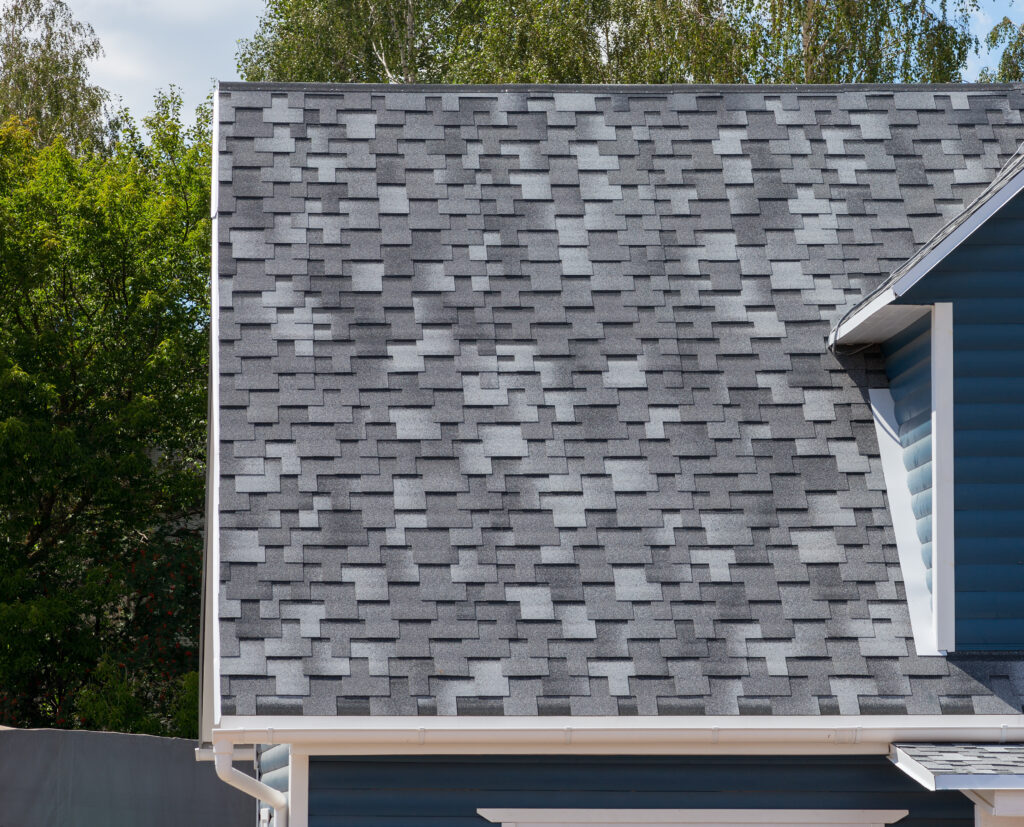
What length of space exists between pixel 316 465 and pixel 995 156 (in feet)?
15.2

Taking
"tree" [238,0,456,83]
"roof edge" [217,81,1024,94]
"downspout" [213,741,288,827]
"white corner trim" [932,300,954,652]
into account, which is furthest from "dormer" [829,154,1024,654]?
"tree" [238,0,456,83]

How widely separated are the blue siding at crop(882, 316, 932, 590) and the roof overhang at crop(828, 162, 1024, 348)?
101mm

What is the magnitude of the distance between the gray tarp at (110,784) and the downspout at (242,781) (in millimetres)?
4752

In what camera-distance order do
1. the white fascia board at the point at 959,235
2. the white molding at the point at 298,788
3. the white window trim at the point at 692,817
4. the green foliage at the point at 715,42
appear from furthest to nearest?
1. the green foliage at the point at 715,42
2. the white fascia board at the point at 959,235
3. the white window trim at the point at 692,817
4. the white molding at the point at 298,788

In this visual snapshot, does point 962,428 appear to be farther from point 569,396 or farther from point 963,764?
point 569,396

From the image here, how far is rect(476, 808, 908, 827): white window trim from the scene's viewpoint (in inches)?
223

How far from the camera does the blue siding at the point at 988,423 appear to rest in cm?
589

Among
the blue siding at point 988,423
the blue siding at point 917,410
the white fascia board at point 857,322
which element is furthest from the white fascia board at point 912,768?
the white fascia board at point 857,322

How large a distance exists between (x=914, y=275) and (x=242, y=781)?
4154 mm

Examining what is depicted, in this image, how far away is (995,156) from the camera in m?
7.50

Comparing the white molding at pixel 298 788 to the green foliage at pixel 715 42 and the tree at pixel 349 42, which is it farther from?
the tree at pixel 349 42

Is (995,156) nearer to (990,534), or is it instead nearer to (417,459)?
(990,534)

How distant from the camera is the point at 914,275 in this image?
6.05 m

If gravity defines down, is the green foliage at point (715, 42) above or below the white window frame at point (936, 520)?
above
